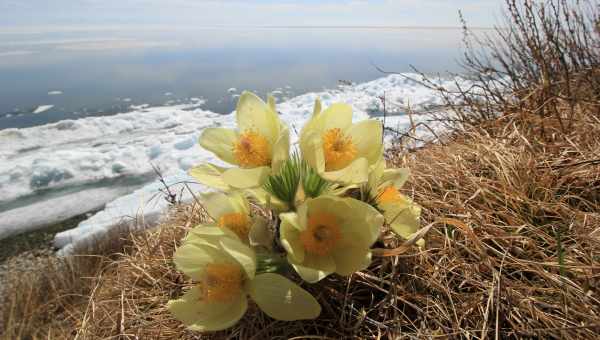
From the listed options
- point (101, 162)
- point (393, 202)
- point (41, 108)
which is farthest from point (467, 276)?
point (41, 108)

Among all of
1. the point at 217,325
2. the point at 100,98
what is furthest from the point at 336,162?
the point at 100,98

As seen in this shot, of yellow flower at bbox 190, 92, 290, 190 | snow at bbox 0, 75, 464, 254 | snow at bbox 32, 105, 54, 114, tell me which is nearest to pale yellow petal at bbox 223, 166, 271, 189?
yellow flower at bbox 190, 92, 290, 190

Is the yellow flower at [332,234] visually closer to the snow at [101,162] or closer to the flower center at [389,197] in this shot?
the flower center at [389,197]

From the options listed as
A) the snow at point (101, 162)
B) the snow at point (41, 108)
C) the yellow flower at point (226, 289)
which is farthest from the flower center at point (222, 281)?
the snow at point (41, 108)

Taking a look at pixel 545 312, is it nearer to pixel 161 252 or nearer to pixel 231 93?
pixel 161 252

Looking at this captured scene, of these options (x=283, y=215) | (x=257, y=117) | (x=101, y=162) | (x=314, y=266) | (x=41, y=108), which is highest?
(x=257, y=117)

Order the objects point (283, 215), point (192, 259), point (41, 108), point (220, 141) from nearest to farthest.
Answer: point (283, 215) < point (192, 259) < point (220, 141) < point (41, 108)

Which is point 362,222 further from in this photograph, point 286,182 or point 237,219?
point 237,219

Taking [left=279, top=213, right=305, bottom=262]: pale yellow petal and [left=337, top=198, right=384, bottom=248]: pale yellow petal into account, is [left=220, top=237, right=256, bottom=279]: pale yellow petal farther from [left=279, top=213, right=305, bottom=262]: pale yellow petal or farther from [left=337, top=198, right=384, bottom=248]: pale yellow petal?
[left=337, top=198, right=384, bottom=248]: pale yellow petal
